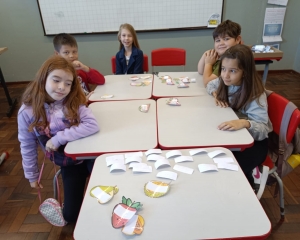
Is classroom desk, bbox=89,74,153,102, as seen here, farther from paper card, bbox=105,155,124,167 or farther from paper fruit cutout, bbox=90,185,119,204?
paper fruit cutout, bbox=90,185,119,204

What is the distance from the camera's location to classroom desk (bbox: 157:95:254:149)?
108 cm

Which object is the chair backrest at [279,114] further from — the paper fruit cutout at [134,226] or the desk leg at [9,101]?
the desk leg at [9,101]

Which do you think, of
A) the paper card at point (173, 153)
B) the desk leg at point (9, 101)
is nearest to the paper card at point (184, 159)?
the paper card at point (173, 153)

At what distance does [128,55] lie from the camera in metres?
2.47

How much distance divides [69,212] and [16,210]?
2.11 feet

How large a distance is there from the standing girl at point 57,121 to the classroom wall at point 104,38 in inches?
104

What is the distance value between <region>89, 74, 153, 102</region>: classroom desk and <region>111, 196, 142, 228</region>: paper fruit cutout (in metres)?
0.98

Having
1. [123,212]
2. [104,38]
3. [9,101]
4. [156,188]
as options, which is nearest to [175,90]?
[156,188]

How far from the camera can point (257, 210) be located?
2.43 feet

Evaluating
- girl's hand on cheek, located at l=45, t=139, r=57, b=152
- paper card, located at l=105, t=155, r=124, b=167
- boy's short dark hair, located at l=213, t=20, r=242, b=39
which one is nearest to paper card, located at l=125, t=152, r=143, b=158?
paper card, located at l=105, t=155, r=124, b=167

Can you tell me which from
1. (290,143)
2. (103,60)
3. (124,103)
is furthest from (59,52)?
(103,60)

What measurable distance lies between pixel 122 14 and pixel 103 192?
319 centimetres

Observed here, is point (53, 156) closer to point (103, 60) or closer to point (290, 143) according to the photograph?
point (290, 143)

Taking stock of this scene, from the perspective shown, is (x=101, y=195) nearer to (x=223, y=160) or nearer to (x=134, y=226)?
(x=134, y=226)
